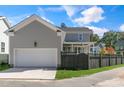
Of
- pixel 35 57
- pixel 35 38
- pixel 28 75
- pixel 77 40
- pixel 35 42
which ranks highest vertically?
pixel 77 40

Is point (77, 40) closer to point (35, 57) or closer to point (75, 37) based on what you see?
point (75, 37)

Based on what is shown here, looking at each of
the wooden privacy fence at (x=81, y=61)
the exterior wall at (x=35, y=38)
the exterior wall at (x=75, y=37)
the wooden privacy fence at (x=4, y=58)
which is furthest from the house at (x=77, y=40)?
the exterior wall at (x=35, y=38)

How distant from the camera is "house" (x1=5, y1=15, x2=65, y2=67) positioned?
29828 mm

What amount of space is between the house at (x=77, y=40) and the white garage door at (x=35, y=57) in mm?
11048

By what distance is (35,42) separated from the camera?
29.8 metres

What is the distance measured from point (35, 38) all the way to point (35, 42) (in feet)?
1.30

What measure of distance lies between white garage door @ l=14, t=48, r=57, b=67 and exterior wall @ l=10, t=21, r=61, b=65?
0.65 m

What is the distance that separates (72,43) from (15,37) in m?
13.2

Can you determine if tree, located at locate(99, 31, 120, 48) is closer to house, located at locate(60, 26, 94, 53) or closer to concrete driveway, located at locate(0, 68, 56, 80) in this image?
house, located at locate(60, 26, 94, 53)

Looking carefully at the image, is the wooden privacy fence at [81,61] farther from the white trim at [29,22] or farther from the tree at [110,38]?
the tree at [110,38]

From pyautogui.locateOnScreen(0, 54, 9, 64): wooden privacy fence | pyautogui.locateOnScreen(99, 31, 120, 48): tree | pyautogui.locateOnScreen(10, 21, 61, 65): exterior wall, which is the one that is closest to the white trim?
pyautogui.locateOnScreen(10, 21, 61, 65): exterior wall

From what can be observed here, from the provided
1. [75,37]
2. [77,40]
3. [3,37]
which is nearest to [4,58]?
[3,37]

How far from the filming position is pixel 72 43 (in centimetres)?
4175
